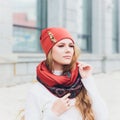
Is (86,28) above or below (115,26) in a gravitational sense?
below

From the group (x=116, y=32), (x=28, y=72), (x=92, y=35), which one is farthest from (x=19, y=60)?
(x=116, y=32)

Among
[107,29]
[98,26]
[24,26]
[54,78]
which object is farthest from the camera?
[107,29]

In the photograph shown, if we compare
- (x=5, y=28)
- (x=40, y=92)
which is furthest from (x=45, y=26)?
(x=40, y=92)

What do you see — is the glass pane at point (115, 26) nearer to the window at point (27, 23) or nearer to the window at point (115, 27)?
the window at point (115, 27)

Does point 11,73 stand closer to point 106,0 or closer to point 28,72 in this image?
point 28,72

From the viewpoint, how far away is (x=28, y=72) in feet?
33.3

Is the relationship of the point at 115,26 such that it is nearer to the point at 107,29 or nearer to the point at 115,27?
the point at 115,27

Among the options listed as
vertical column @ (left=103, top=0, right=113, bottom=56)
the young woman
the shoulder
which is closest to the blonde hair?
the young woman

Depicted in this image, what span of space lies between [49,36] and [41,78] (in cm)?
28

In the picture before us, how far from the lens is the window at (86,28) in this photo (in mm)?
14375

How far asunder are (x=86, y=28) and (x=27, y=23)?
14.1 ft

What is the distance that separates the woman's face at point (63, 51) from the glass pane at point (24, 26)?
8371mm

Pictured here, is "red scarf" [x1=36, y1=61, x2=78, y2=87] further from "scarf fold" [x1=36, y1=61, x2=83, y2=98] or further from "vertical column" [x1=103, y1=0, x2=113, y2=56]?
"vertical column" [x1=103, y1=0, x2=113, y2=56]

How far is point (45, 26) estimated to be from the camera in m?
11.8
